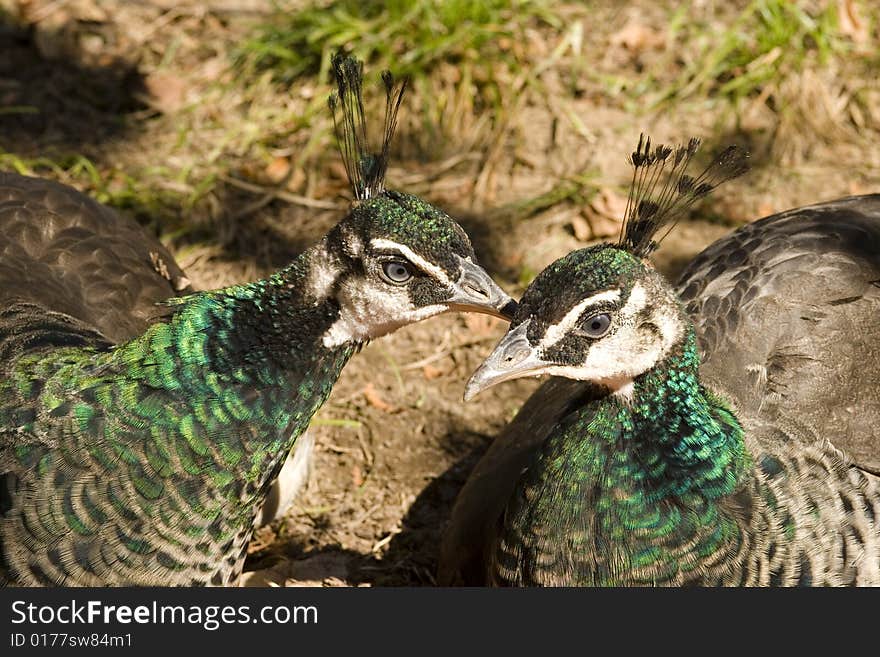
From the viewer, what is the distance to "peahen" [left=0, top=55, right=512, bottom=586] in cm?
278

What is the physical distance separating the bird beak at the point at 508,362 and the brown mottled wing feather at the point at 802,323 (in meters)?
0.73

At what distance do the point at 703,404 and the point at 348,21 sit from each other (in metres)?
3.55

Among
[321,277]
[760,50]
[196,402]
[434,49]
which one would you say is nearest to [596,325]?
[321,277]

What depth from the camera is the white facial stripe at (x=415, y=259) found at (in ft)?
9.43

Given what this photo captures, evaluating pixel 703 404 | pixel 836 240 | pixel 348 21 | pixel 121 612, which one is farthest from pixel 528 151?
pixel 121 612

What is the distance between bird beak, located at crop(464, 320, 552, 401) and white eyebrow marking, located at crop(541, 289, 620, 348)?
50 mm

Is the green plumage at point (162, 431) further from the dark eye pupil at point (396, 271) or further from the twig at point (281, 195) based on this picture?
the twig at point (281, 195)

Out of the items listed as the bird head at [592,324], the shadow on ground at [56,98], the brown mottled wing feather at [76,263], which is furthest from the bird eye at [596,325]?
the shadow on ground at [56,98]

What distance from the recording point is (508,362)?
280 centimetres

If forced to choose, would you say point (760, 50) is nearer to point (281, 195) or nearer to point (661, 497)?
point (281, 195)

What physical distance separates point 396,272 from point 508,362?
0.39m

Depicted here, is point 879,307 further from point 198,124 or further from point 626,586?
point 198,124

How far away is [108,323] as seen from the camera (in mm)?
3689

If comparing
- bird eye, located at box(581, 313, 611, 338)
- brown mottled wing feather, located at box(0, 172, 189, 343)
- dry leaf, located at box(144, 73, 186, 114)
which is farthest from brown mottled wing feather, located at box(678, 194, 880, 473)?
dry leaf, located at box(144, 73, 186, 114)
